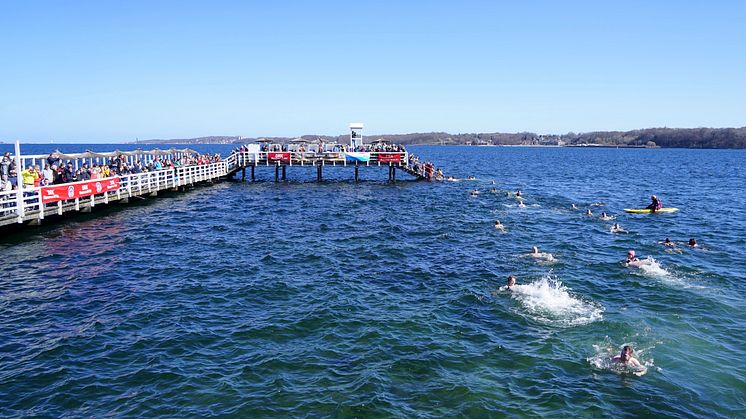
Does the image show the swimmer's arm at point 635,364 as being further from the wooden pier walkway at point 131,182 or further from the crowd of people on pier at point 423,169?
the crowd of people on pier at point 423,169

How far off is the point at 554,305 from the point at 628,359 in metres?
4.39

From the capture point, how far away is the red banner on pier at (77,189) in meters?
27.6

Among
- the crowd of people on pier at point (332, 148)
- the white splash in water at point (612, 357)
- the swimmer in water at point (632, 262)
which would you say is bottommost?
the white splash in water at point (612, 357)

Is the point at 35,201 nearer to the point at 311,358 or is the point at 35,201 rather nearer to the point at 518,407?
the point at 311,358

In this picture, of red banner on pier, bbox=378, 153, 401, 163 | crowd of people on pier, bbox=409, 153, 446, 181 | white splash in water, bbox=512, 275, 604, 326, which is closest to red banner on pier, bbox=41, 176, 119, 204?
white splash in water, bbox=512, 275, 604, 326

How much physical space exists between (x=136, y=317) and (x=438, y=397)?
31.3 ft

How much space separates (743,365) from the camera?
1313 centimetres

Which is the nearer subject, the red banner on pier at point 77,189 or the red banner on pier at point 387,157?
the red banner on pier at point 77,189

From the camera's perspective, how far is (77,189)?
30.0 meters

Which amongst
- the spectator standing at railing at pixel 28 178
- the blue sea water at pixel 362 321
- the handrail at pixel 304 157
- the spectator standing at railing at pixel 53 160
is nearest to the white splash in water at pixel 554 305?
the blue sea water at pixel 362 321

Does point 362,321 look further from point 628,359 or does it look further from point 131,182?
point 131,182

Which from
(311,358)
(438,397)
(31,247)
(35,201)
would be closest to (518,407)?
(438,397)

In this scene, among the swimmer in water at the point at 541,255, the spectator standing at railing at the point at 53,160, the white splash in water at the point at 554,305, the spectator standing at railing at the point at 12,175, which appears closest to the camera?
the white splash in water at the point at 554,305

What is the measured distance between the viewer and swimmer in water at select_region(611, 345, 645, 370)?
12.7m
